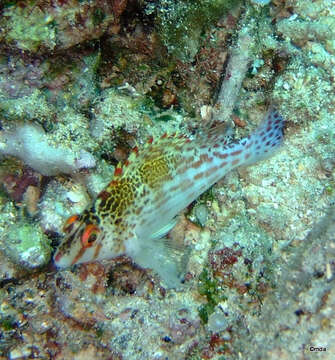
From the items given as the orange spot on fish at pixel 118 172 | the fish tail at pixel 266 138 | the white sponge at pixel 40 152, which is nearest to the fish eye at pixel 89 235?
the orange spot on fish at pixel 118 172

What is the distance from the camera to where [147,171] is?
134 inches

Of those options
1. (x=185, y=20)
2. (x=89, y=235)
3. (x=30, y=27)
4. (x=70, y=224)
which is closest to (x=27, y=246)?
(x=70, y=224)

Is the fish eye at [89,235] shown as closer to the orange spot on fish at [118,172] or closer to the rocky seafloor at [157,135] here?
the rocky seafloor at [157,135]

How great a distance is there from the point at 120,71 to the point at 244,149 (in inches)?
77.9

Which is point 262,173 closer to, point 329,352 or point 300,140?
point 300,140

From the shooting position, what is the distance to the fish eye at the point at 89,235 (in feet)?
10.3

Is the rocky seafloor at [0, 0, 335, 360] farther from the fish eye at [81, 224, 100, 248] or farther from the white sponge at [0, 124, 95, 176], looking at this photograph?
the fish eye at [81, 224, 100, 248]

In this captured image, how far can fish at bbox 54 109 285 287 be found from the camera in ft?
10.5

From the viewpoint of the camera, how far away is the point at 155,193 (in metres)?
3.44

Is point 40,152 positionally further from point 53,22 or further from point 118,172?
point 53,22

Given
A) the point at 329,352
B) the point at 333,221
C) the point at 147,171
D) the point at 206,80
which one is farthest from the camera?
the point at 206,80

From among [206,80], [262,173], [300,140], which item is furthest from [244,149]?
[206,80]

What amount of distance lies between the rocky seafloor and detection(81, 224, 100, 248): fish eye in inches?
16.6

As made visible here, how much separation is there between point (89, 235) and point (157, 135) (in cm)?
158
